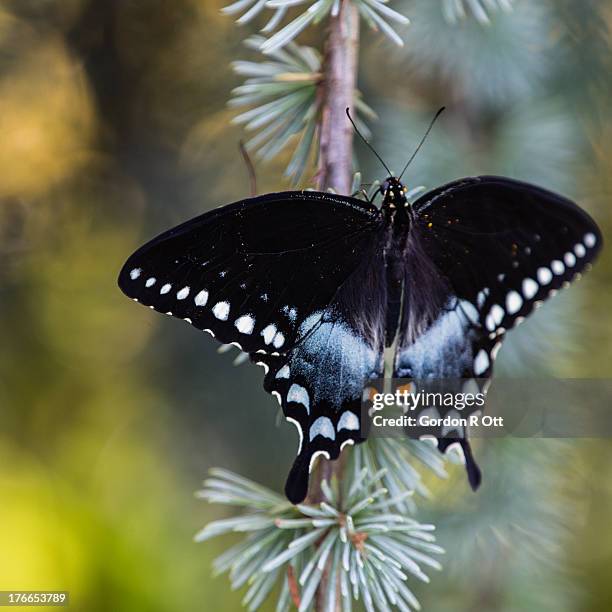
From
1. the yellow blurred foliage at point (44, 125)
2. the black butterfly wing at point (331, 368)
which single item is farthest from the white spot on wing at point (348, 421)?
the yellow blurred foliage at point (44, 125)

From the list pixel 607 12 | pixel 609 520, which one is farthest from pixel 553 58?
pixel 609 520

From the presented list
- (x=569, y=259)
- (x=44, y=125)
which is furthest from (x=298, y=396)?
(x=44, y=125)

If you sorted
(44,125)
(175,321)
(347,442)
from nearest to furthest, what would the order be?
(347,442), (175,321), (44,125)

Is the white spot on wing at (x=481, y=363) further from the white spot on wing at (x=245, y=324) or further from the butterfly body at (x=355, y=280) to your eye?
the white spot on wing at (x=245, y=324)

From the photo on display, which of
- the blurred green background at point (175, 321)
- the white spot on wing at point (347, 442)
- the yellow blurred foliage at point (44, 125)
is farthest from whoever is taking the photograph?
the yellow blurred foliage at point (44, 125)

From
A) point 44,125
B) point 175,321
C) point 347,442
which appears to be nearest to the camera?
point 347,442

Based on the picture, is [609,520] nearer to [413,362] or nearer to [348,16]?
[413,362]

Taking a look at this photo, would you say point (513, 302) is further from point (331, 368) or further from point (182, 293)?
point (182, 293)

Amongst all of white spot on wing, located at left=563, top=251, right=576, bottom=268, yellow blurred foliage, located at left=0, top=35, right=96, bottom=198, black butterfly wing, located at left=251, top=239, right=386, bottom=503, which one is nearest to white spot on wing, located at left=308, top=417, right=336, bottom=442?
black butterfly wing, located at left=251, top=239, right=386, bottom=503
